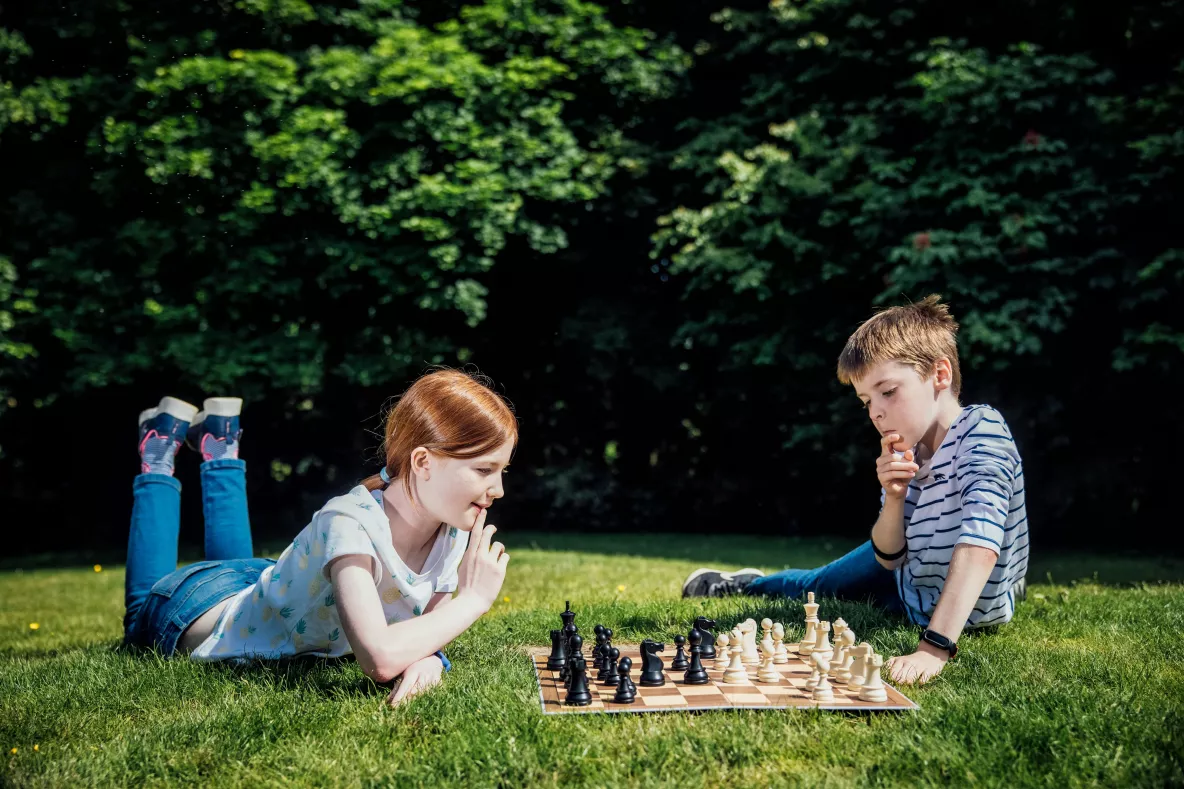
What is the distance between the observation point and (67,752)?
110 inches

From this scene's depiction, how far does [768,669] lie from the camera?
321cm

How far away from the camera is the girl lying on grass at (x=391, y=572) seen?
3.00 metres

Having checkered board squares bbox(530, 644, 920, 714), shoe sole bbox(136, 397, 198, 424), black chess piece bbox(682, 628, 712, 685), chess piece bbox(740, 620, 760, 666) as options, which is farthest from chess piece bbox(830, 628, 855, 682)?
shoe sole bbox(136, 397, 198, 424)

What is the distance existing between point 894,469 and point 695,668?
1211mm

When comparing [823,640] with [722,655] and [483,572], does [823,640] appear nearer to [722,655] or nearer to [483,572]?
[722,655]

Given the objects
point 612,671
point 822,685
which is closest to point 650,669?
point 612,671

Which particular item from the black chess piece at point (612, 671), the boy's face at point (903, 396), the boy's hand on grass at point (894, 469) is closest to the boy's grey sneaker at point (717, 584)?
the boy's hand on grass at point (894, 469)

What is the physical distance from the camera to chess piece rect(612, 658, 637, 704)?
293 cm

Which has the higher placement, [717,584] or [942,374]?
[942,374]

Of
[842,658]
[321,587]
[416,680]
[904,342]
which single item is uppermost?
[904,342]

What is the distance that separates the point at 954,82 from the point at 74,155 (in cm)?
1129

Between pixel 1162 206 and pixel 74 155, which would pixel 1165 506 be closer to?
pixel 1162 206

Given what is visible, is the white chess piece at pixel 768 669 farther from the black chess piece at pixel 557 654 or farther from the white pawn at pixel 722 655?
the black chess piece at pixel 557 654

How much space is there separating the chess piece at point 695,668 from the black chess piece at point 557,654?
1.63ft
